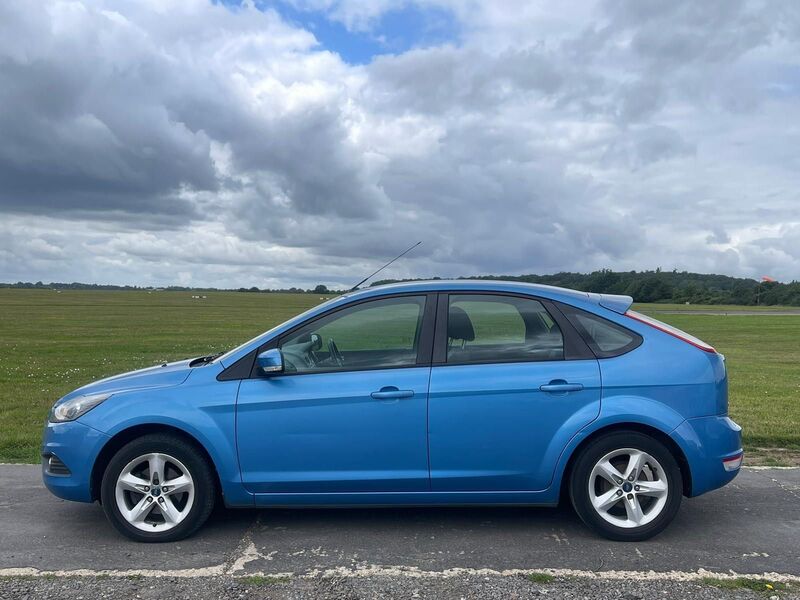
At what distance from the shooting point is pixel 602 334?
14.8 feet

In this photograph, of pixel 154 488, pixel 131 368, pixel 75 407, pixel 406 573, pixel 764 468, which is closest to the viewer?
pixel 406 573

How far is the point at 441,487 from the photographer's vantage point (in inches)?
170

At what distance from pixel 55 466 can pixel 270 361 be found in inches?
63.5

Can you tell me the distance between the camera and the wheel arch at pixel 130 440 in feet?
14.3

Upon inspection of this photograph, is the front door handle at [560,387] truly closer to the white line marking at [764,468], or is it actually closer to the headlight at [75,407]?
the headlight at [75,407]

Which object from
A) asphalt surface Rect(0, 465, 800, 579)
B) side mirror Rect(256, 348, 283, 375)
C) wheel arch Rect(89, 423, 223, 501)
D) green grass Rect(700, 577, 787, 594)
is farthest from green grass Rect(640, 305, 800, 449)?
wheel arch Rect(89, 423, 223, 501)

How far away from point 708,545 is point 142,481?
142 inches

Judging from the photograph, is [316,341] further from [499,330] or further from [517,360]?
[517,360]

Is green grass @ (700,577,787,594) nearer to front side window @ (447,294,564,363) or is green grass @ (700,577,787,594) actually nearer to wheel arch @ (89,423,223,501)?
front side window @ (447,294,564,363)

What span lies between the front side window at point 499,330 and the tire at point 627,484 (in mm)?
659

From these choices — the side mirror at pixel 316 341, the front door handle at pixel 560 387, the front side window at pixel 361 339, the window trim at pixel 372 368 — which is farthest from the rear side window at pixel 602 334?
the side mirror at pixel 316 341

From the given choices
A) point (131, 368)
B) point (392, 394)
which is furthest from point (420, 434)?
point (131, 368)

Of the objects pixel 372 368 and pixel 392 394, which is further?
pixel 372 368

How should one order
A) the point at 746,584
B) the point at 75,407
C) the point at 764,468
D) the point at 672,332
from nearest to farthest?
the point at 746,584 → the point at 75,407 → the point at 672,332 → the point at 764,468
